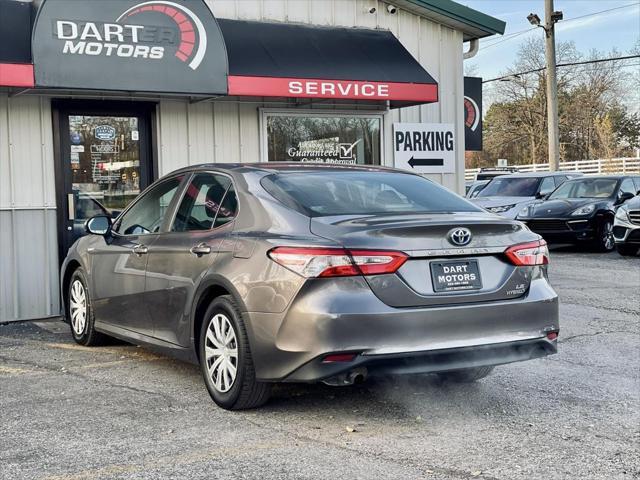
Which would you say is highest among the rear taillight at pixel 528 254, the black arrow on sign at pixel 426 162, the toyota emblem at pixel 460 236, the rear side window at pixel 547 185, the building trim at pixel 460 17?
the building trim at pixel 460 17

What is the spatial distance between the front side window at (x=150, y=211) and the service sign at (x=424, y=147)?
18.3ft

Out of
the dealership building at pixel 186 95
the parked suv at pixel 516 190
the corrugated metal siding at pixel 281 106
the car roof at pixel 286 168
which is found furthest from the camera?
the parked suv at pixel 516 190

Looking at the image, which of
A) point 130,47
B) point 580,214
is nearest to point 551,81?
point 580,214

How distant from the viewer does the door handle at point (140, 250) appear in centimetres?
643

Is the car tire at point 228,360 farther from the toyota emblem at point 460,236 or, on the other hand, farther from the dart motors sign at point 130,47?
the dart motors sign at point 130,47

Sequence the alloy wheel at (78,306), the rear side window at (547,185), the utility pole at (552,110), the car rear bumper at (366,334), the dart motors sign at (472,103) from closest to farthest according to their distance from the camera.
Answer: the car rear bumper at (366,334) → the alloy wheel at (78,306) → the dart motors sign at (472,103) → the rear side window at (547,185) → the utility pole at (552,110)

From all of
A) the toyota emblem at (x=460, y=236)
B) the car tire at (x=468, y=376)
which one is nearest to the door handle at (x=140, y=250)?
the car tire at (x=468, y=376)

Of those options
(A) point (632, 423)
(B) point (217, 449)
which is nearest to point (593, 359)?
(A) point (632, 423)

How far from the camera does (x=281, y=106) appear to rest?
36.4 feet

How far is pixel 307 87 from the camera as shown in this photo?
10.1 metres

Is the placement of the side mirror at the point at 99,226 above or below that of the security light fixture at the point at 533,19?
below

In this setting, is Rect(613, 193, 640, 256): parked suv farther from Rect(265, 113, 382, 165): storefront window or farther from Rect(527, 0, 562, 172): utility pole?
Rect(527, 0, 562, 172): utility pole

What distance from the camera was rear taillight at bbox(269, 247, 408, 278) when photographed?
4.79 m

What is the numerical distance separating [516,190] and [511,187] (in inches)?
8.0
